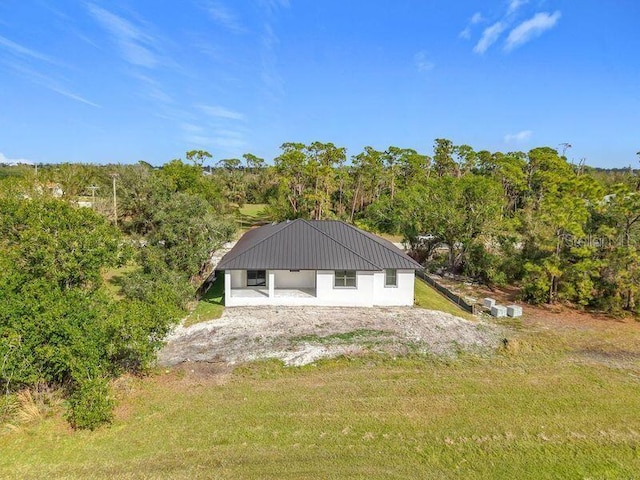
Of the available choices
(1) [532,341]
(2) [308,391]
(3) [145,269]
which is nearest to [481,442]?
(2) [308,391]

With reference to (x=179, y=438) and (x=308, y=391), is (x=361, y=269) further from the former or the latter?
(x=179, y=438)

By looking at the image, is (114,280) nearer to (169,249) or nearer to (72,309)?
(169,249)

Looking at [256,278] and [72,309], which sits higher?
[72,309]

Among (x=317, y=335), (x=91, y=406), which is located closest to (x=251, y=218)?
(x=317, y=335)

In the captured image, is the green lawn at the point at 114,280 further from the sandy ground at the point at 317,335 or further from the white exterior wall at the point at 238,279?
the sandy ground at the point at 317,335

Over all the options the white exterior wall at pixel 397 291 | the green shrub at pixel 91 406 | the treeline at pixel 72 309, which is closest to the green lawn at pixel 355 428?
the green shrub at pixel 91 406

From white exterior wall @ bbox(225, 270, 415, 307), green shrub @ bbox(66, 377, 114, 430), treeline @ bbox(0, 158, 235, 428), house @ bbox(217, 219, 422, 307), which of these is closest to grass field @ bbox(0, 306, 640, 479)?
green shrub @ bbox(66, 377, 114, 430)
